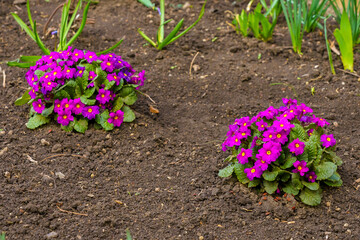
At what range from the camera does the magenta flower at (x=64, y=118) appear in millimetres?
2951

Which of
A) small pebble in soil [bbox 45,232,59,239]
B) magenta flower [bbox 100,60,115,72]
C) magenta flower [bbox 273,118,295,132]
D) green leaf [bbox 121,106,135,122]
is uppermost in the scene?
magenta flower [bbox 273,118,295,132]

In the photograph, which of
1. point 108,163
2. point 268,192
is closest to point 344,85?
point 268,192

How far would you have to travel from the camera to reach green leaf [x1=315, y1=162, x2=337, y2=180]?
8.00 feet

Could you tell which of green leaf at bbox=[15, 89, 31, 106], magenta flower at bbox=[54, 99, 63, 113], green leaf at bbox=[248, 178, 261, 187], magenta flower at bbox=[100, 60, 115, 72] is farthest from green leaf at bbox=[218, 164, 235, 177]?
green leaf at bbox=[15, 89, 31, 106]

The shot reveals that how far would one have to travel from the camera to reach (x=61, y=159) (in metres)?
2.81

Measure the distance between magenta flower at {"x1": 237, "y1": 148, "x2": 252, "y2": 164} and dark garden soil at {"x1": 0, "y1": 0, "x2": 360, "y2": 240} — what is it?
199 mm

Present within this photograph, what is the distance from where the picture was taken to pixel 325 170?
8.08 feet

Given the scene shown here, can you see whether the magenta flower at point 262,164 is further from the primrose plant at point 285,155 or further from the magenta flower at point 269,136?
the magenta flower at point 269,136

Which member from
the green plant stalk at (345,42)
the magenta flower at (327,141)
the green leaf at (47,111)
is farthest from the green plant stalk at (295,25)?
the green leaf at (47,111)

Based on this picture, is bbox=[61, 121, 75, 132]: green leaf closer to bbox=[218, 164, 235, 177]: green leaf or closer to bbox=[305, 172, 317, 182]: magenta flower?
bbox=[218, 164, 235, 177]: green leaf

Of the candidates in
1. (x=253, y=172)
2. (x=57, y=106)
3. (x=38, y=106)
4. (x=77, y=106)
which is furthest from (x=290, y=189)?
(x=38, y=106)

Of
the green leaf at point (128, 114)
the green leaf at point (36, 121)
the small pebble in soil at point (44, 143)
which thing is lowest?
the small pebble in soil at point (44, 143)

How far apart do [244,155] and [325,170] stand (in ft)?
1.31

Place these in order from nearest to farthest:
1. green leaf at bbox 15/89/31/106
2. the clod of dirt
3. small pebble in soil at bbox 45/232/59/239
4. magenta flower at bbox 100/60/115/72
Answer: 1. small pebble in soil at bbox 45/232/59/239
2. the clod of dirt
3. magenta flower at bbox 100/60/115/72
4. green leaf at bbox 15/89/31/106
